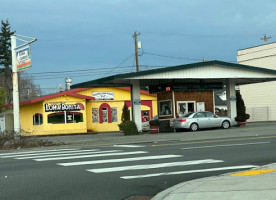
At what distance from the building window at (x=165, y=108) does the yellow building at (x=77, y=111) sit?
35.6 ft

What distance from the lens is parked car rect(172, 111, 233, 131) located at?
28.2 meters

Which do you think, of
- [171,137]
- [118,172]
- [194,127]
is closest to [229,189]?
[118,172]

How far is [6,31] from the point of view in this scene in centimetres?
7731

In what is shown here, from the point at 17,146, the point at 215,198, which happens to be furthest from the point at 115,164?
the point at 17,146

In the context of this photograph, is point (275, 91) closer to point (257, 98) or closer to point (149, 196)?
point (257, 98)

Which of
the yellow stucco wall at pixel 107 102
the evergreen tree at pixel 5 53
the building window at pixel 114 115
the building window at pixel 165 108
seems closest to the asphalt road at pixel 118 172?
the building window at pixel 165 108

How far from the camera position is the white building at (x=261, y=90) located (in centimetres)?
4928

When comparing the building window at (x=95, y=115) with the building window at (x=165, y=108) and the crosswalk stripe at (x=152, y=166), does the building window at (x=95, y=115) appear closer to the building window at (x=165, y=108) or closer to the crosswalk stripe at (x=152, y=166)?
the building window at (x=165, y=108)

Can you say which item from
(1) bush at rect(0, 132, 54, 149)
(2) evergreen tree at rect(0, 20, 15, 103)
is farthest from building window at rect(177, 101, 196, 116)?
(2) evergreen tree at rect(0, 20, 15, 103)

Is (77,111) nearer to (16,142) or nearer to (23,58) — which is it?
(23,58)

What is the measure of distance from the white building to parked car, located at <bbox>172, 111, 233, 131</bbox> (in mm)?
21662

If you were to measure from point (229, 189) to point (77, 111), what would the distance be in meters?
34.3

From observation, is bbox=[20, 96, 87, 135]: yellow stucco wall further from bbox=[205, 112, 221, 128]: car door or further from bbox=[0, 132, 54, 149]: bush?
bbox=[0, 132, 54, 149]: bush

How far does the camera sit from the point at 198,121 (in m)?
28.6
